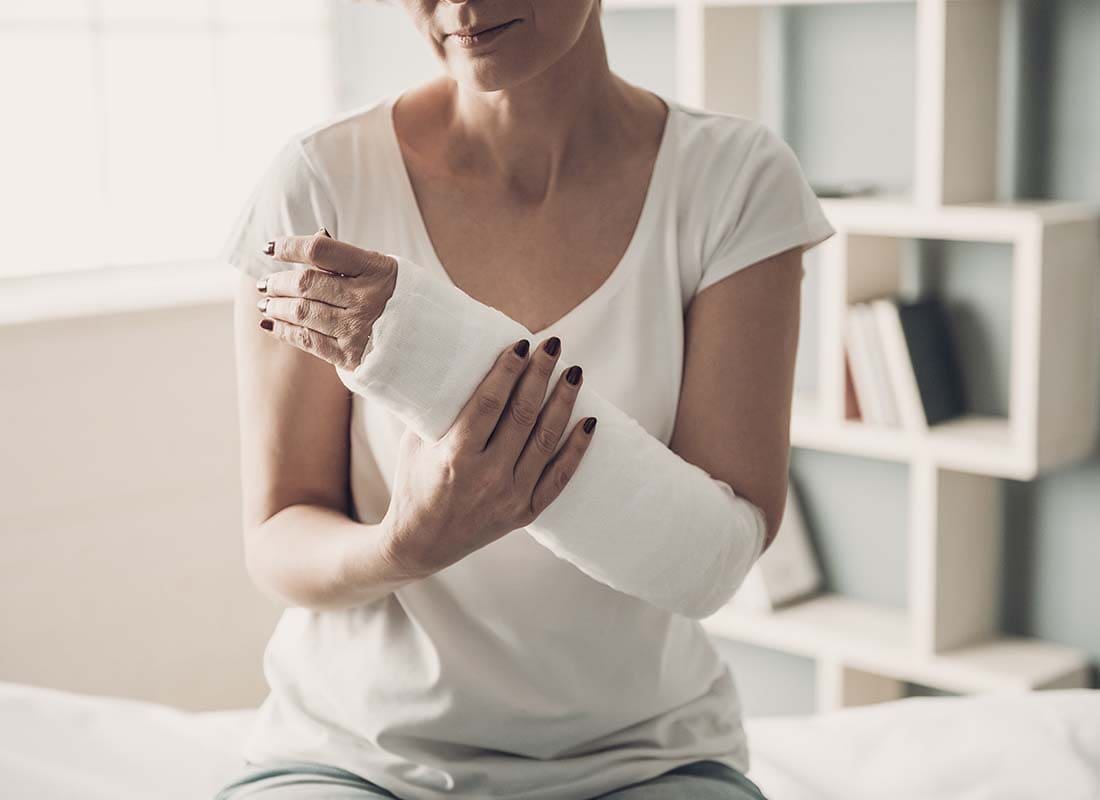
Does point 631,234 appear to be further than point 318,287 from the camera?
Yes

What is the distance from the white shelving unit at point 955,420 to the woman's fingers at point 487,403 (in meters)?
1.40

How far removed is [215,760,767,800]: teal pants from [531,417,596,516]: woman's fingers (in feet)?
0.94

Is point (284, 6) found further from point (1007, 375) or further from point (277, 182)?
point (277, 182)

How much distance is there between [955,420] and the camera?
257 cm

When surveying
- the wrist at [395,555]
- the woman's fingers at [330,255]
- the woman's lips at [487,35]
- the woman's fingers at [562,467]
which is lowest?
the wrist at [395,555]

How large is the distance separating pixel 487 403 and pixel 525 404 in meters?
0.03

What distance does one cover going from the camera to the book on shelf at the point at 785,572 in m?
2.76

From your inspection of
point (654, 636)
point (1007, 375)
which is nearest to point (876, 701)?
point (1007, 375)

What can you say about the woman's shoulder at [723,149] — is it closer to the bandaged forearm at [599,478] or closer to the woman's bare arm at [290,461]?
the bandaged forearm at [599,478]

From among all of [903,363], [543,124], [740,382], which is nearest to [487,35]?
[543,124]

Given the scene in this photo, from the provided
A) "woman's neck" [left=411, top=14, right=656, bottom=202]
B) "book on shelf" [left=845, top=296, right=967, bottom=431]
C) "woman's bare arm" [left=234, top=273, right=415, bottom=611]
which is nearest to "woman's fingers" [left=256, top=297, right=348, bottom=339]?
"woman's bare arm" [left=234, top=273, right=415, bottom=611]

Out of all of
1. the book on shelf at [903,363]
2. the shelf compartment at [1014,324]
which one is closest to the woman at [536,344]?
the shelf compartment at [1014,324]

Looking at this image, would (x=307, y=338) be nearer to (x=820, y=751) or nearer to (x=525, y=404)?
(x=525, y=404)

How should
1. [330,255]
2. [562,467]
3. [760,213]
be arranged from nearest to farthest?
[330,255]
[562,467]
[760,213]
